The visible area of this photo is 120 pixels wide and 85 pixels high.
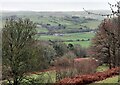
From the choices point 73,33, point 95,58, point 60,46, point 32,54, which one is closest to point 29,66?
point 32,54

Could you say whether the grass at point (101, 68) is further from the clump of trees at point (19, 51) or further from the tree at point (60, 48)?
the clump of trees at point (19, 51)

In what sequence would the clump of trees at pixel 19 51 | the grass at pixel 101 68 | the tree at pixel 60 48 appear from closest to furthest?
the clump of trees at pixel 19 51
the grass at pixel 101 68
the tree at pixel 60 48

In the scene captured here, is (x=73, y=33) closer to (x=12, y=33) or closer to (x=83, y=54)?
(x=83, y=54)

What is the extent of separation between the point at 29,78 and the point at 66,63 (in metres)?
21.3

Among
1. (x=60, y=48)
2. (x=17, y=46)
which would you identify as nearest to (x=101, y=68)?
(x=60, y=48)

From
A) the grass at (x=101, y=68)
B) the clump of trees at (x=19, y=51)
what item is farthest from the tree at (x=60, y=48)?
the clump of trees at (x=19, y=51)

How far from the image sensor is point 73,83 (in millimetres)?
19312

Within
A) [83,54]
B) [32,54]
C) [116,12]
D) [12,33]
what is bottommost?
[83,54]

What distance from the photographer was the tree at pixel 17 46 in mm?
20328

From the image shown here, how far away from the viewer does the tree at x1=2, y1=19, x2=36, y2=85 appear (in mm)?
20328

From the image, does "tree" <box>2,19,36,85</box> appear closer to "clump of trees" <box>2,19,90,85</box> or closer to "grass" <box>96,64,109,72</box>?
"clump of trees" <box>2,19,90,85</box>

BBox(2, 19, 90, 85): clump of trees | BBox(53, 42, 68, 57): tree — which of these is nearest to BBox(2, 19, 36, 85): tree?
BBox(2, 19, 90, 85): clump of trees

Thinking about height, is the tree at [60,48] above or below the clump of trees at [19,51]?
below

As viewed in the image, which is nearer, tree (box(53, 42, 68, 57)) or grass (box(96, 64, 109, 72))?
grass (box(96, 64, 109, 72))
